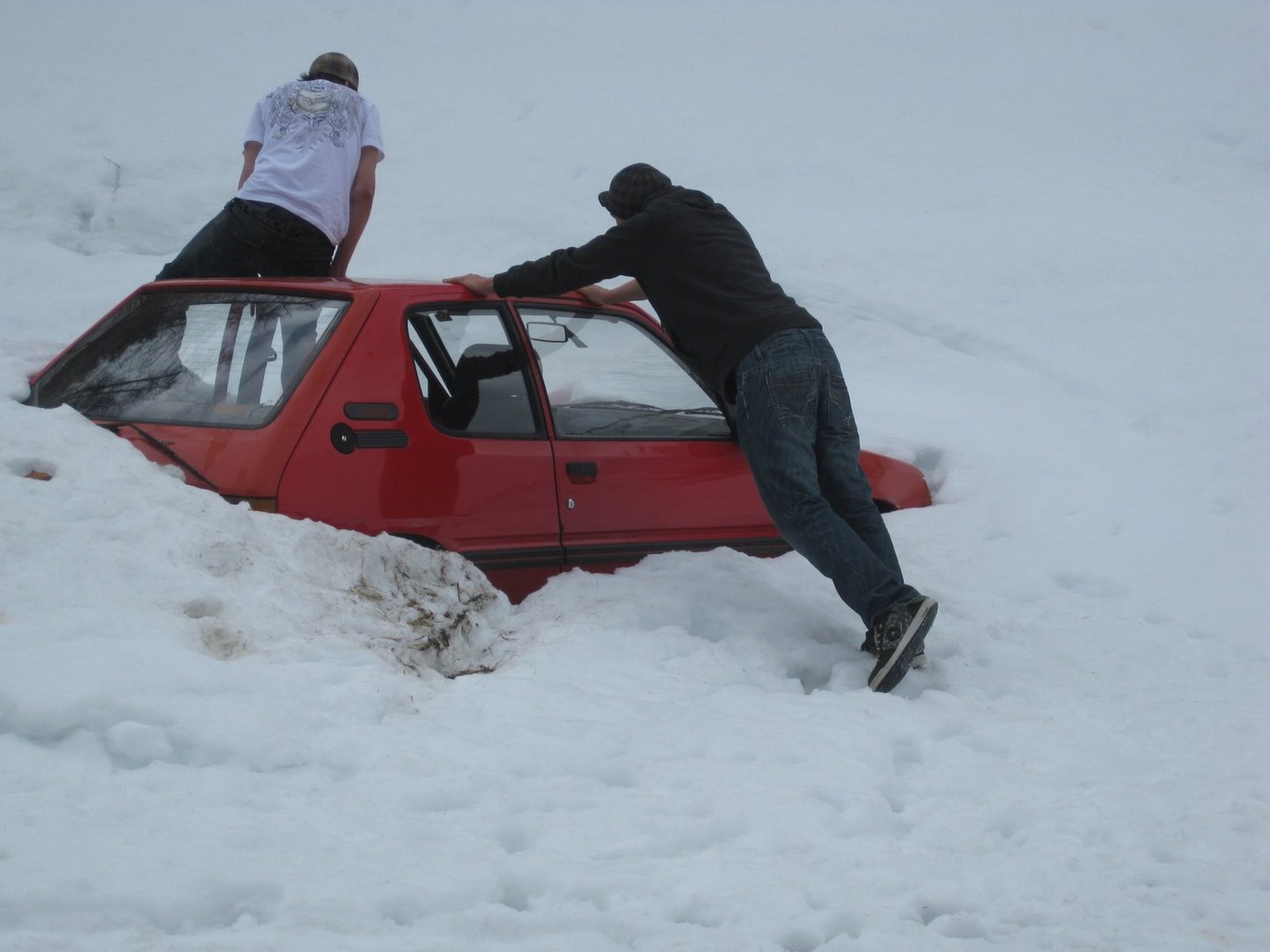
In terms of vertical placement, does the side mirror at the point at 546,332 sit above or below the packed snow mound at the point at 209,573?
above

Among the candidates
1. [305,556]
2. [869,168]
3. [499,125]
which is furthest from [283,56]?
[305,556]

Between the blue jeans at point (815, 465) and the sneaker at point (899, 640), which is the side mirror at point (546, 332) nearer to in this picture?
the blue jeans at point (815, 465)

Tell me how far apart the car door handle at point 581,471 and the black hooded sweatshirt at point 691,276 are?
0.52 metres

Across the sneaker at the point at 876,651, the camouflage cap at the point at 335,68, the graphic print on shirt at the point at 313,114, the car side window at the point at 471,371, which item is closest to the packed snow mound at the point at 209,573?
the car side window at the point at 471,371

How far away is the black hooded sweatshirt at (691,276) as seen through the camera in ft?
13.5

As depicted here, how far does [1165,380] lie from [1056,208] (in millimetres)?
2753

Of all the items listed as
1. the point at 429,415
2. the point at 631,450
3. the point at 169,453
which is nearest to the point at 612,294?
the point at 631,450

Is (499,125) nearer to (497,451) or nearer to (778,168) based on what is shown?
(778,168)

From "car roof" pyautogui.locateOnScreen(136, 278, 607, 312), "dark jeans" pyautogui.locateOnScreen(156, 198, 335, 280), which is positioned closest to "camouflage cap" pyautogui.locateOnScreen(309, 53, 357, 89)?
"dark jeans" pyautogui.locateOnScreen(156, 198, 335, 280)

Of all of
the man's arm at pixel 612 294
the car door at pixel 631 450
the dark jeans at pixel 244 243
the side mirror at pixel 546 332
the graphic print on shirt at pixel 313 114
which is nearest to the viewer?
the car door at pixel 631 450

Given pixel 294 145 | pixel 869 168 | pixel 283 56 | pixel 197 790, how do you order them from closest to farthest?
pixel 197 790 < pixel 294 145 < pixel 869 168 < pixel 283 56

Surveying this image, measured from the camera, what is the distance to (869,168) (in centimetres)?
1034

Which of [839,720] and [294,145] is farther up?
[294,145]

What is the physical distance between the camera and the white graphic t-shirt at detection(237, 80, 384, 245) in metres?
4.75
